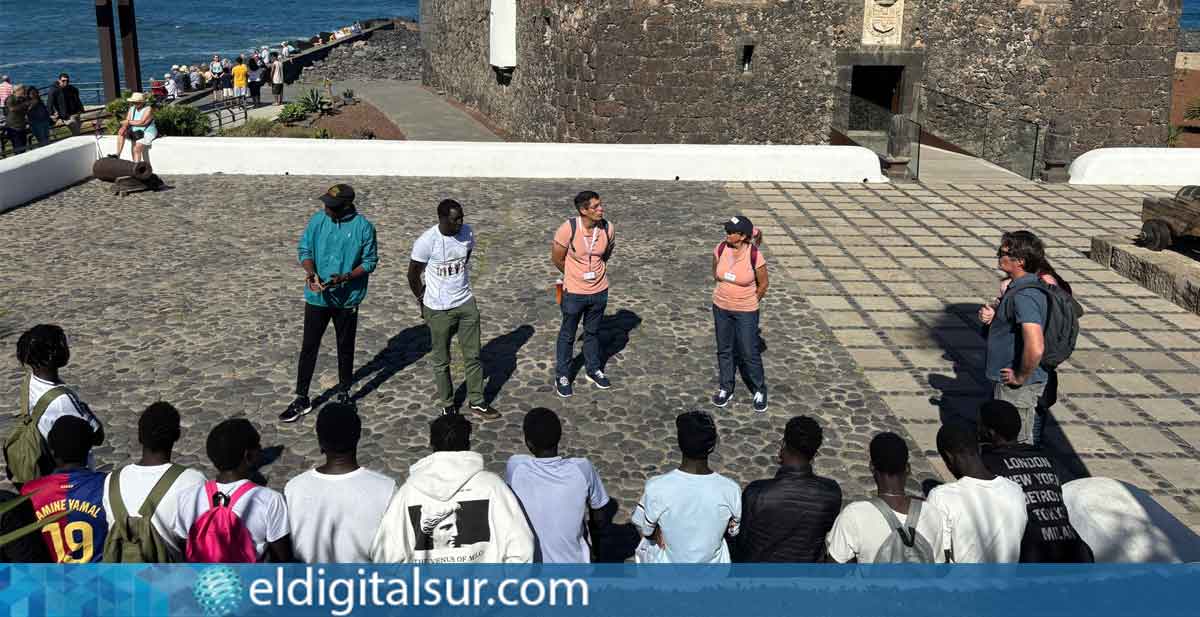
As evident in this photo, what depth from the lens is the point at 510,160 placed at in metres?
14.3

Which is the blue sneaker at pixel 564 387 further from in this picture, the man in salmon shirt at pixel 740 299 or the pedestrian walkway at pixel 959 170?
the pedestrian walkway at pixel 959 170

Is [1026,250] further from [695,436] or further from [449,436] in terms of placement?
[449,436]

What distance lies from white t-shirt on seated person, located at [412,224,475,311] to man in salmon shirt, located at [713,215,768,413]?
5.53 ft

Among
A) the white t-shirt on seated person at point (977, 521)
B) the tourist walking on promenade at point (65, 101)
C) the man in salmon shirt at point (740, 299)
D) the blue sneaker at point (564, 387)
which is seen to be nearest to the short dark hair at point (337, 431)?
the white t-shirt on seated person at point (977, 521)

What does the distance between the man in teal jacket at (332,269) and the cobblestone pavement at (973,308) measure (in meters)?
3.77

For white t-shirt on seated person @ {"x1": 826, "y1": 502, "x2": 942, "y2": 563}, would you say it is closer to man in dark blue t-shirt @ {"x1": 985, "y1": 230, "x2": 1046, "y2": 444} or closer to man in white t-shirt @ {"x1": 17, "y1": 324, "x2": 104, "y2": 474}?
man in dark blue t-shirt @ {"x1": 985, "y1": 230, "x2": 1046, "y2": 444}

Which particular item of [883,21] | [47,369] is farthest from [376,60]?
[47,369]

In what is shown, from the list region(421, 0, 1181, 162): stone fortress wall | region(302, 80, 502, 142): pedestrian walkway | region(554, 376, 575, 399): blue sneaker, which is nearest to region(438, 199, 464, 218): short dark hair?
region(554, 376, 575, 399): blue sneaker

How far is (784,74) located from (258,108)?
1782cm

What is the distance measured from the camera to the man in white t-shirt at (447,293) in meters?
6.48

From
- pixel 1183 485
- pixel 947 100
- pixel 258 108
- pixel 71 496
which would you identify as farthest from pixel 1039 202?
pixel 258 108

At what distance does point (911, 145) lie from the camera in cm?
1509

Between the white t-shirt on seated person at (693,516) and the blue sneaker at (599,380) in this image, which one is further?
the blue sneaker at (599,380)

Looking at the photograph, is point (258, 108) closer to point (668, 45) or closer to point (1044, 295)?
point (668, 45)
